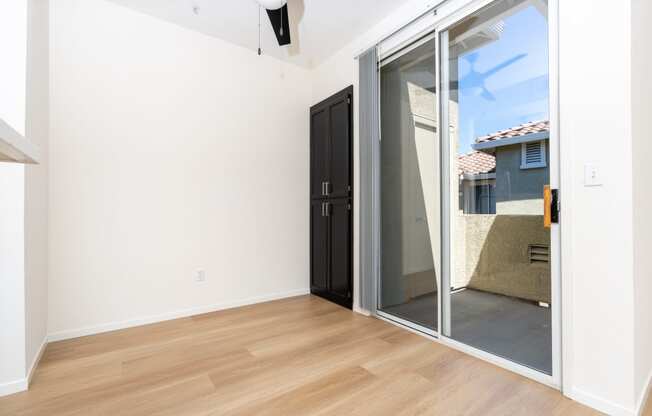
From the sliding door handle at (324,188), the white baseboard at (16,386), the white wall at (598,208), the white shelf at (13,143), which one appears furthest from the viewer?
the sliding door handle at (324,188)

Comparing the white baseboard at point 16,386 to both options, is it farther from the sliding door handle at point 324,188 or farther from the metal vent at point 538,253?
the metal vent at point 538,253

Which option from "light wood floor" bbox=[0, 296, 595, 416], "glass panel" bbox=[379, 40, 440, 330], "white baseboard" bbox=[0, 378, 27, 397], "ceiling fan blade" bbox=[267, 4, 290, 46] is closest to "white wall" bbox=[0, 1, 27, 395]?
"white baseboard" bbox=[0, 378, 27, 397]

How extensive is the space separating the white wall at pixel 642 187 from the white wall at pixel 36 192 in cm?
317

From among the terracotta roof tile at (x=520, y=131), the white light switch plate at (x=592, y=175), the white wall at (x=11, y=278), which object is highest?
the terracotta roof tile at (x=520, y=131)

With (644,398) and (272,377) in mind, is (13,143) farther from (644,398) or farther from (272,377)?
(644,398)

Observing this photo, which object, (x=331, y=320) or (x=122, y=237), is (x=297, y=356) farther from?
(x=122, y=237)

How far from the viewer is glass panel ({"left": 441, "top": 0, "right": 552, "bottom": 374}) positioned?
1.94 m

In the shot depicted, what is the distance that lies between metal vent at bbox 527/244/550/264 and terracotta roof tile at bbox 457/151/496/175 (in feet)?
1.89

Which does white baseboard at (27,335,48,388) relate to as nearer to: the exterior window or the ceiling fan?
the ceiling fan

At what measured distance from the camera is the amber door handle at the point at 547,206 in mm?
1786

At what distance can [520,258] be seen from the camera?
2.07 metres

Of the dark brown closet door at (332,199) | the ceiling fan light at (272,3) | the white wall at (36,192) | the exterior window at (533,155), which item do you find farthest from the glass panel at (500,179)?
the white wall at (36,192)

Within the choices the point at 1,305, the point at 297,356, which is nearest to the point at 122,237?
the point at 1,305

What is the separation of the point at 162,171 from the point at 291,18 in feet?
6.31
